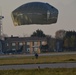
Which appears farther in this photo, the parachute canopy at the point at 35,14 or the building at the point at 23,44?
the building at the point at 23,44

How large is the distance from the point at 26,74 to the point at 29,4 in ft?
113

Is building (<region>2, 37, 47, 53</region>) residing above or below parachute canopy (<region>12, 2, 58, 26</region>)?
below

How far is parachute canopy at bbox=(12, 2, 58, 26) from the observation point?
58812 mm

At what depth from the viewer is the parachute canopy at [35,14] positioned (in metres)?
58.8

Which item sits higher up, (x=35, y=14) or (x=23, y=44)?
(x=35, y=14)

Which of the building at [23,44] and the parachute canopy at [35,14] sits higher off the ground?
the parachute canopy at [35,14]

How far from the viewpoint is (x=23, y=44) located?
145375 mm

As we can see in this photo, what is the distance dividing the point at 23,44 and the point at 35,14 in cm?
8618

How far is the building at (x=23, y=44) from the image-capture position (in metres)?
141

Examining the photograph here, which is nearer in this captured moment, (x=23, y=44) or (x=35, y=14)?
(x=35, y=14)

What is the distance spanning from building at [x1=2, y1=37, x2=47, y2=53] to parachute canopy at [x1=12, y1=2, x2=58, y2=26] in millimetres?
78449

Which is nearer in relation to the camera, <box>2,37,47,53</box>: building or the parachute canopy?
the parachute canopy

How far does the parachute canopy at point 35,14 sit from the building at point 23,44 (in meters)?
78.4

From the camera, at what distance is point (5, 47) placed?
152 m
